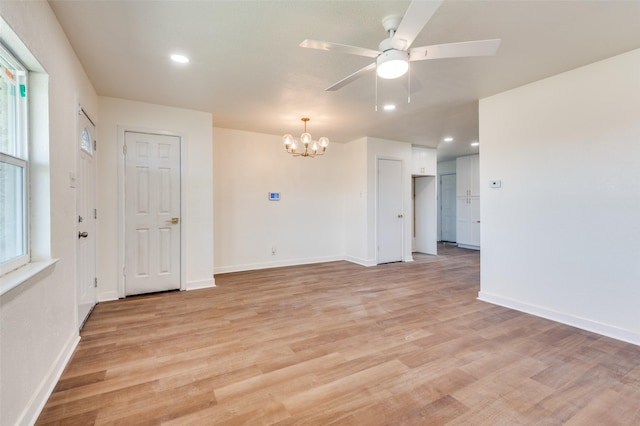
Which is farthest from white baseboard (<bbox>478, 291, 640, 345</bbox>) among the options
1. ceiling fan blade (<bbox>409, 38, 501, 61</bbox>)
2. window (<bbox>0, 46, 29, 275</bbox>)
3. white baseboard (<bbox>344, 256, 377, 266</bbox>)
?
window (<bbox>0, 46, 29, 275</bbox>)

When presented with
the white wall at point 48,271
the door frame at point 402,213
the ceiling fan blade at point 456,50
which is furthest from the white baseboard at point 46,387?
the door frame at point 402,213

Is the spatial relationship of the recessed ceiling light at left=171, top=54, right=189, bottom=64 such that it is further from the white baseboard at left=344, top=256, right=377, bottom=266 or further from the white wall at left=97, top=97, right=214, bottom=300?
the white baseboard at left=344, top=256, right=377, bottom=266

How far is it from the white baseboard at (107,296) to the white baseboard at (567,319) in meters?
4.74

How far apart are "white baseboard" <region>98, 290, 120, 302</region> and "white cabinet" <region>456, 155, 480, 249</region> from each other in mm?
7976

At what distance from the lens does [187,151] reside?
414 centimetres

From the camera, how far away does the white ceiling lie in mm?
2010

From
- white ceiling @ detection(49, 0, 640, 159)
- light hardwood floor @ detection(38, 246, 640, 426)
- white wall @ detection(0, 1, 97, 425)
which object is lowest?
light hardwood floor @ detection(38, 246, 640, 426)

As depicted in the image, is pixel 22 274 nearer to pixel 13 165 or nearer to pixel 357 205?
pixel 13 165

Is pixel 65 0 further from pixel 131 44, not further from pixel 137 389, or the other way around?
pixel 137 389

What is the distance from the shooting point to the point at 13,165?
170 cm

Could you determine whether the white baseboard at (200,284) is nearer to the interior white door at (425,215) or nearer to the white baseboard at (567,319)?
the white baseboard at (567,319)

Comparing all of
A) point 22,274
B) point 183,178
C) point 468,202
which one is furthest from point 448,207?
point 22,274

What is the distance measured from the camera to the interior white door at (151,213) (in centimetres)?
384

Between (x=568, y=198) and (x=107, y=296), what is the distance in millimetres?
5481
